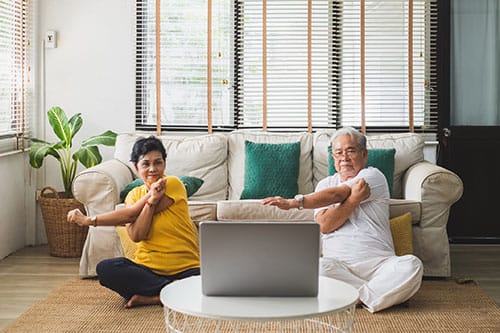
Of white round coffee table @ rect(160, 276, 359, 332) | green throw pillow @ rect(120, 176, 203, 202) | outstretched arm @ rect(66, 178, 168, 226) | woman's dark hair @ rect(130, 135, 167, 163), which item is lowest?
white round coffee table @ rect(160, 276, 359, 332)

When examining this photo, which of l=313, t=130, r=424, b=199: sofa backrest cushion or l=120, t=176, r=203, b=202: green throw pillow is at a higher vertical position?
l=313, t=130, r=424, b=199: sofa backrest cushion

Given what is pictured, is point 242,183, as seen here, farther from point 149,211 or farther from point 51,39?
point 51,39

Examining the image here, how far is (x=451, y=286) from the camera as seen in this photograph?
15.8 ft

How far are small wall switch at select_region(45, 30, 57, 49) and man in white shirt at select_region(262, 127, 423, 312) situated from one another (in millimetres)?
2689

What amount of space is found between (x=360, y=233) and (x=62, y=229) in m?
2.34

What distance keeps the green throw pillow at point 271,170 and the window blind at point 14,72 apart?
67.0 inches

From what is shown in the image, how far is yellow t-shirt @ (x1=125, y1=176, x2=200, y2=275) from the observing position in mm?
4137

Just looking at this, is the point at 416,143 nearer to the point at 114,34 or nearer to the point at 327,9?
the point at 327,9

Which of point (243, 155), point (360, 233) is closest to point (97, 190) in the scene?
point (243, 155)

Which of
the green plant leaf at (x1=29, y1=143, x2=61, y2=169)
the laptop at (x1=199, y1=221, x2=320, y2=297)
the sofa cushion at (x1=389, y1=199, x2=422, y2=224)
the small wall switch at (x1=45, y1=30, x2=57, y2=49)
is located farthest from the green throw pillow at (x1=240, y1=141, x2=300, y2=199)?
the laptop at (x1=199, y1=221, x2=320, y2=297)

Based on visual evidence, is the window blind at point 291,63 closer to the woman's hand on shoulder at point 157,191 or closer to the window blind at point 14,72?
the window blind at point 14,72

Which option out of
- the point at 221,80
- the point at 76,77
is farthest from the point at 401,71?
the point at 76,77

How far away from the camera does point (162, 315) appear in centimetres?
407

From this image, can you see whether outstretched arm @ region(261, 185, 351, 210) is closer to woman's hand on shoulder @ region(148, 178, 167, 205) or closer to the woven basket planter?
woman's hand on shoulder @ region(148, 178, 167, 205)
